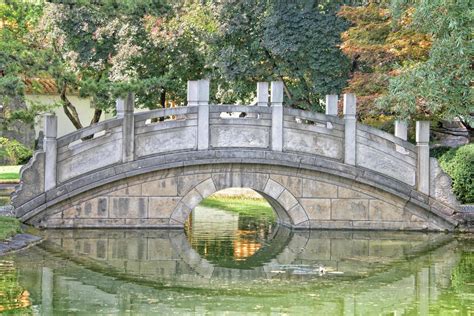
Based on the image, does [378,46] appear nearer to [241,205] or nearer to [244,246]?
[244,246]

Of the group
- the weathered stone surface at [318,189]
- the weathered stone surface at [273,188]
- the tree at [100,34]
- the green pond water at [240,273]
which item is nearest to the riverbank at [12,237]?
the green pond water at [240,273]

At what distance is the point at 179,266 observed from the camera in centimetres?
1402

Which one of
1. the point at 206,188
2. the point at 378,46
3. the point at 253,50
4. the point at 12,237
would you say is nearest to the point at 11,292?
the point at 12,237

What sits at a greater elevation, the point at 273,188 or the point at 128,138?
the point at 128,138

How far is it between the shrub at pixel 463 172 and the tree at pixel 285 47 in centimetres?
487

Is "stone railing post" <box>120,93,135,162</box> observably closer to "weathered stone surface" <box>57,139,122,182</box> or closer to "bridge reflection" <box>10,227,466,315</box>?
"weathered stone surface" <box>57,139,122,182</box>

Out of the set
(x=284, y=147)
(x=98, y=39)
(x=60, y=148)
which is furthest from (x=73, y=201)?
(x=98, y=39)

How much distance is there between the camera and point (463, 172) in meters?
19.8

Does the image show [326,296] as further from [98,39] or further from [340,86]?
[98,39]

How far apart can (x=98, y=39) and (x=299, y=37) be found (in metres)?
6.05

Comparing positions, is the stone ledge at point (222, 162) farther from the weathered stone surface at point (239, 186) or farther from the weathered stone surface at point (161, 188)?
the weathered stone surface at point (161, 188)

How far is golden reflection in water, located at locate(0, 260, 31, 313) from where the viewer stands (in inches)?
409

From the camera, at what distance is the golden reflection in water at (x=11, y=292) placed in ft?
34.1

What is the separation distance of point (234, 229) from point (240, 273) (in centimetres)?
596
